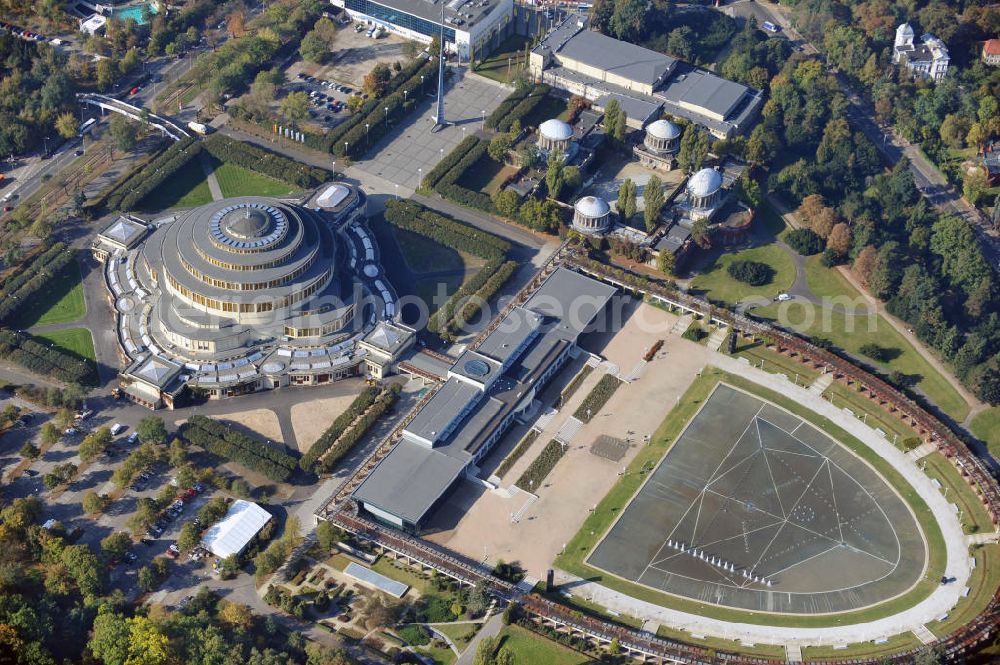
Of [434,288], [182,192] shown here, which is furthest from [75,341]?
[434,288]

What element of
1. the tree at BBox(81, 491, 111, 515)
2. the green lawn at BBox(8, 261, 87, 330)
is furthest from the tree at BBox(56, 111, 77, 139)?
the tree at BBox(81, 491, 111, 515)

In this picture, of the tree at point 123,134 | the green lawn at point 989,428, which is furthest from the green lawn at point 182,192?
the green lawn at point 989,428

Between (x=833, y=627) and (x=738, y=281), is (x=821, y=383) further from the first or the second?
(x=833, y=627)

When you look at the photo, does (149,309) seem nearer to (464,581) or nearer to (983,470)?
(464,581)

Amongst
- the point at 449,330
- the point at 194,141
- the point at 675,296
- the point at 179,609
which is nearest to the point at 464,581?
the point at 179,609

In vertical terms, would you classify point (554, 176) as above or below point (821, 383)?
above

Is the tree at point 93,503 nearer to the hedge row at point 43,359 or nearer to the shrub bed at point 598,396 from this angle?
the hedge row at point 43,359
